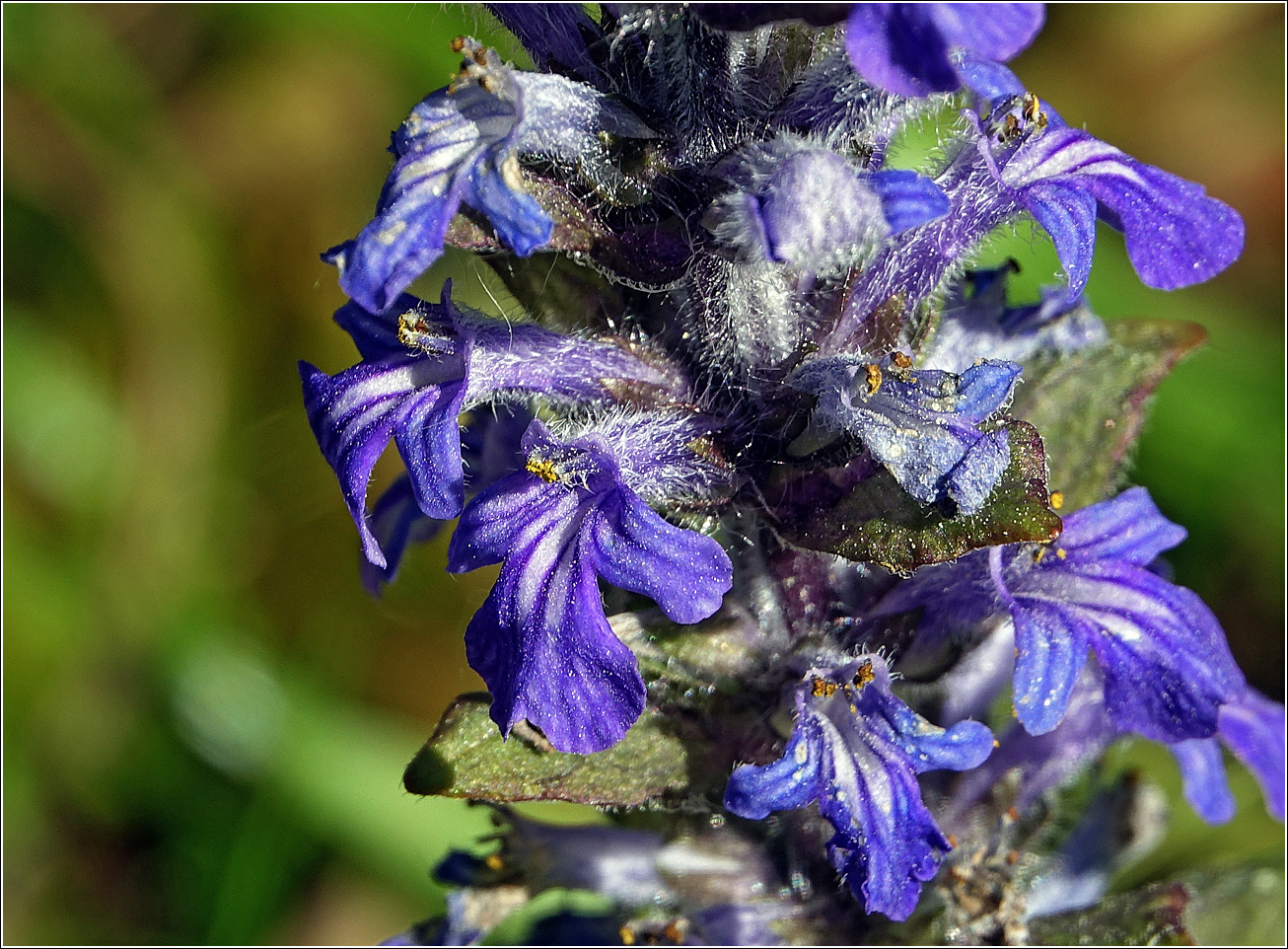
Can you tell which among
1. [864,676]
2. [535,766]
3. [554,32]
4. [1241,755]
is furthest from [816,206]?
[1241,755]

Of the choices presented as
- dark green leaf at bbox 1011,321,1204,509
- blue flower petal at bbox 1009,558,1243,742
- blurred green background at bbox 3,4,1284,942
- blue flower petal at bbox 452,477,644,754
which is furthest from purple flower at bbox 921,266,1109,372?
blurred green background at bbox 3,4,1284,942

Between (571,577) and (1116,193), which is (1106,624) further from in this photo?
(571,577)

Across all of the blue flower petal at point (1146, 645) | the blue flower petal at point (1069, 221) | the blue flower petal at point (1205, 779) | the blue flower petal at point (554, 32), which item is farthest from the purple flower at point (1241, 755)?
the blue flower petal at point (554, 32)

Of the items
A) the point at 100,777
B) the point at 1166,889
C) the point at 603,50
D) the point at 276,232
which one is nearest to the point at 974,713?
the point at 1166,889

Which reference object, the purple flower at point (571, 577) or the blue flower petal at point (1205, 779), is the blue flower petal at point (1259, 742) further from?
the purple flower at point (571, 577)

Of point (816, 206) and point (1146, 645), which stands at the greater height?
point (816, 206)
